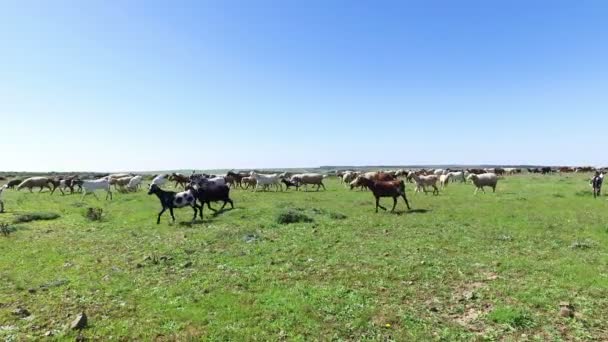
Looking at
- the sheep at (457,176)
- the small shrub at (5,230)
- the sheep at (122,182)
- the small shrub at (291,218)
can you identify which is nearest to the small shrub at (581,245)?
the small shrub at (291,218)

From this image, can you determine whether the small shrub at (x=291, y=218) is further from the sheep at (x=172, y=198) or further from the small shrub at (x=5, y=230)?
the small shrub at (x=5, y=230)

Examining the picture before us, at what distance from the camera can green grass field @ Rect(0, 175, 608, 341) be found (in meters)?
9.11

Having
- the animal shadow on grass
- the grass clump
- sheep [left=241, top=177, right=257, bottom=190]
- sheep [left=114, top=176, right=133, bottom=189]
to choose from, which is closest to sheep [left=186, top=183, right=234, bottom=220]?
the animal shadow on grass

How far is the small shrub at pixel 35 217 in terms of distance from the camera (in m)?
25.8

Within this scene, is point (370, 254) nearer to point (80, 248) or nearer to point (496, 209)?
point (80, 248)

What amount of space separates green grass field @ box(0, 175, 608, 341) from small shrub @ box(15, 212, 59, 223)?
4173 millimetres

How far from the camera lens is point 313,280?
1234 cm

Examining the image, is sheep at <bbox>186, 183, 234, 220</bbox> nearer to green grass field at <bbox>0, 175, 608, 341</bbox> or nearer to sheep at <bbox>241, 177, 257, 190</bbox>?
green grass field at <bbox>0, 175, 608, 341</bbox>

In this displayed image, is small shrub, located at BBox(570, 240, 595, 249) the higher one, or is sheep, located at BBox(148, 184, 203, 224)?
sheep, located at BBox(148, 184, 203, 224)

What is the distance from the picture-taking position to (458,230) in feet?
63.9

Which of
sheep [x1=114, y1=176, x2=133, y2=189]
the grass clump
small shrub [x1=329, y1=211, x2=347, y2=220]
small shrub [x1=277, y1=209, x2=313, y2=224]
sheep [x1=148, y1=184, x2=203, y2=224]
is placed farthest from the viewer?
sheep [x1=114, y1=176, x2=133, y2=189]

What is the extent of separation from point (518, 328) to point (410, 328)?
2.11m

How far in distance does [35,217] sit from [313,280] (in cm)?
2158

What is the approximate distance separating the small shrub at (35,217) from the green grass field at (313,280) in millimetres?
4173
